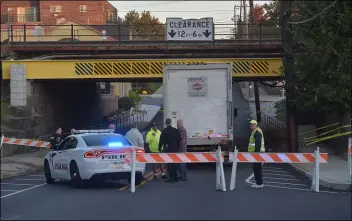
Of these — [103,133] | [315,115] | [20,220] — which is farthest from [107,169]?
[315,115]

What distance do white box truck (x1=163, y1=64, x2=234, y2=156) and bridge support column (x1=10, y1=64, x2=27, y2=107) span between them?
32.5 feet

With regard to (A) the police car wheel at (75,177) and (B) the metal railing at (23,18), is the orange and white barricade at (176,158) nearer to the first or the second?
(A) the police car wheel at (75,177)

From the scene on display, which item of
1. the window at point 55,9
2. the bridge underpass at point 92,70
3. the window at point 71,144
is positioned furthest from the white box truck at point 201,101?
the window at point 55,9

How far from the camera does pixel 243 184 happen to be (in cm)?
1688

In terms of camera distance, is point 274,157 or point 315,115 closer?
point 274,157

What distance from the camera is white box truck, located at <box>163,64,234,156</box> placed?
878 inches

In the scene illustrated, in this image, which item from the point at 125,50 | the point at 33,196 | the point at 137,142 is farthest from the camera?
the point at 125,50

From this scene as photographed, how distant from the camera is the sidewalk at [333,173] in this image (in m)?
15.6

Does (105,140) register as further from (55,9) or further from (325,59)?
(55,9)

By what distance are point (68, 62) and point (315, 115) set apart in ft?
41.2

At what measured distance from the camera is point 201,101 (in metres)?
22.4

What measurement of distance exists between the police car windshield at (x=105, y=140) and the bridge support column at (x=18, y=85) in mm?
13354

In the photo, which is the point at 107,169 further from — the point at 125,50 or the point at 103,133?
the point at 125,50

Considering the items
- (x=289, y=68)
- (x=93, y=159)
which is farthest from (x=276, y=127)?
(x=93, y=159)
